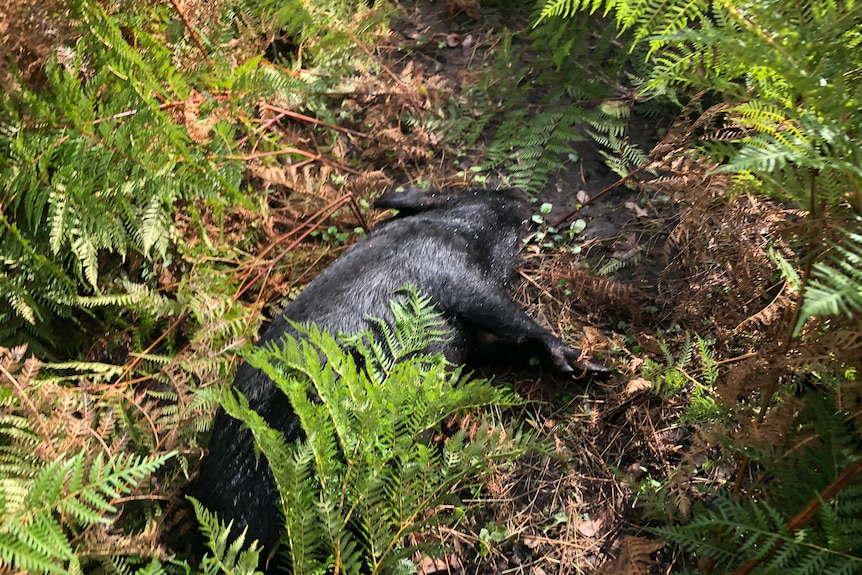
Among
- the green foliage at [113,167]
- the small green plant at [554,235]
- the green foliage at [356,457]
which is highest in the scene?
the green foliage at [113,167]

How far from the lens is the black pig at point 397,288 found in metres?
2.11

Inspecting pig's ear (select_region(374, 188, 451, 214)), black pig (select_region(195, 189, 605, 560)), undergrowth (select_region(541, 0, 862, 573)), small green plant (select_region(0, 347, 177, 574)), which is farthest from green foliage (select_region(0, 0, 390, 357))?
undergrowth (select_region(541, 0, 862, 573))

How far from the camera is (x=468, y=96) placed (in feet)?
12.1

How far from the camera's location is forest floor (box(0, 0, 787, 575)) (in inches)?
92.9

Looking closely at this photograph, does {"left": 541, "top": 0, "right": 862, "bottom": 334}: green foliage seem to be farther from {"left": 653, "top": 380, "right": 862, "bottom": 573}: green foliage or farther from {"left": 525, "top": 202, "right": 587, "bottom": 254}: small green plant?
{"left": 525, "top": 202, "right": 587, "bottom": 254}: small green plant

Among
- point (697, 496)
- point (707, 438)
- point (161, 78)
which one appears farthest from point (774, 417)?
point (161, 78)

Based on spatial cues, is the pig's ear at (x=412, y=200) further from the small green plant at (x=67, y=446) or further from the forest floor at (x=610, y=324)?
the small green plant at (x=67, y=446)

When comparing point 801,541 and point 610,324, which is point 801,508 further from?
point 610,324

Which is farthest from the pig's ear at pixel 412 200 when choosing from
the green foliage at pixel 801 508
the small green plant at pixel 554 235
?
the green foliage at pixel 801 508

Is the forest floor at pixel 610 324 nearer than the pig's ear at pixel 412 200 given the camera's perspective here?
Yes

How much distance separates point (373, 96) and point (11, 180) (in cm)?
210

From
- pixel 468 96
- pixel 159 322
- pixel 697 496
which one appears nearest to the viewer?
pixel 697 496

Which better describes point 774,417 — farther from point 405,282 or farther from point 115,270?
point 115,270

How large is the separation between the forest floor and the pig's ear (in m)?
0.17
